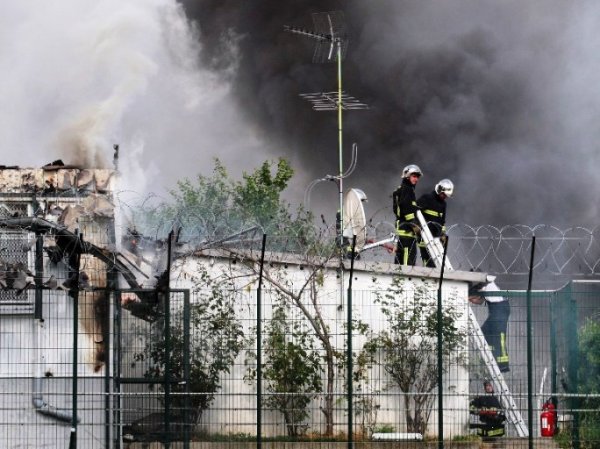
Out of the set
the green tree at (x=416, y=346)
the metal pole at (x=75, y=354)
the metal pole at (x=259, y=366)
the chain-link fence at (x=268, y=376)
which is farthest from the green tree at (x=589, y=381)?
the metal pole at (x=75, y=354)

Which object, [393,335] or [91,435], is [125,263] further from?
[393,335]

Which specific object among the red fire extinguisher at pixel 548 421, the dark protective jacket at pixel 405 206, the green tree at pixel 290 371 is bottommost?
the red fire extinguisher at pixel 548 421

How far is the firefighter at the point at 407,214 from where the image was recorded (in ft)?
64.7

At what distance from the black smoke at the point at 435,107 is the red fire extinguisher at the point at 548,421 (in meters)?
17.8

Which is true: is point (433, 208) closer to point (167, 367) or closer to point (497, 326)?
point (497, 326)

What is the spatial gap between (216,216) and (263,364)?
2.84 meters

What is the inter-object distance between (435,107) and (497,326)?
63.5 ft

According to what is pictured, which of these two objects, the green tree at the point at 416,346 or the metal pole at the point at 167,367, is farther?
the green tree at the point at 416,346

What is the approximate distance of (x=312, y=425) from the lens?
675 inches

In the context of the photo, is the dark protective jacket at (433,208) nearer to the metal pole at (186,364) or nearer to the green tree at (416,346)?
the green tree at (416,346)

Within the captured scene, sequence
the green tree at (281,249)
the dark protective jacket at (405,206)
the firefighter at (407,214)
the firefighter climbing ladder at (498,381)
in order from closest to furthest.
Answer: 1. the firefighter climbing ladder at (498,381)
2. the green tree at (281,249)
3. the firefighter at (407,214)
4. the dark protective jacket at (405,206)

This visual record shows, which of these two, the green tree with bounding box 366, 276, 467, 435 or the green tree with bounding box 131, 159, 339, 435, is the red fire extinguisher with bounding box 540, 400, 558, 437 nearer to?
Result: the green tree with bounding box 366, 276, 467, 435

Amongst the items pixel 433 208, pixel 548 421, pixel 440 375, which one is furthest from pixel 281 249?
pixel 548 421

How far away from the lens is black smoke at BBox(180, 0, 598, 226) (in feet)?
115
